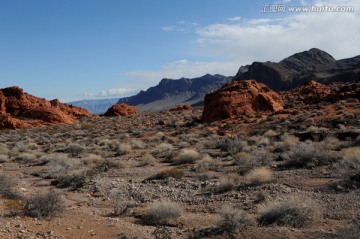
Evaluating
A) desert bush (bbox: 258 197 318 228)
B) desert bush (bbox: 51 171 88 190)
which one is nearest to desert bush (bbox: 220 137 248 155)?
desert bush (bbox: 51 171 88 190)

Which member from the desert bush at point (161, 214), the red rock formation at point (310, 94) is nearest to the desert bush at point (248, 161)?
the desert bush at point (161, 214)

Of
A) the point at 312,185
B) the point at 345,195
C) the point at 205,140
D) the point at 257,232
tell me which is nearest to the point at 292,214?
the point at 257,232

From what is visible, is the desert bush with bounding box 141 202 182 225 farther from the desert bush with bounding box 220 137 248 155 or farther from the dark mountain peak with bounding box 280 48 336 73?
the dark mountain peak with bounding box 280 48 336 73

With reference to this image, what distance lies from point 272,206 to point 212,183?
400 centimetres

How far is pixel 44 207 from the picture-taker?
824cm

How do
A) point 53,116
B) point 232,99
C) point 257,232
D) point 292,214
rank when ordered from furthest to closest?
point 53,116
point 232,99
point 292,214
point 257,232

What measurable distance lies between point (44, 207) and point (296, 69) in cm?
11998

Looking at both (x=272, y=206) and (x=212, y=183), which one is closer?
(x=272, y=206)

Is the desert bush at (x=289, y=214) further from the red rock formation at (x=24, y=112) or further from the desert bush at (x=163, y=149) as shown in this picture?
the red rock formation at (x=24, y=112)

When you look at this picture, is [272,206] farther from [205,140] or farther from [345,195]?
[205,140]

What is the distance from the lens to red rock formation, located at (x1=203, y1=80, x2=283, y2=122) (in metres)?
32.1

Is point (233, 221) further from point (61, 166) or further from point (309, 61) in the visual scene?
point (309, 61)

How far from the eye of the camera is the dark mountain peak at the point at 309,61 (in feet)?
393

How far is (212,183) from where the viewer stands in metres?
11.5
